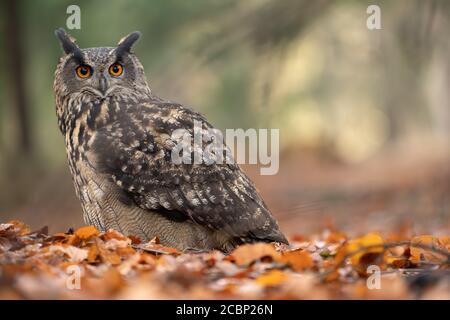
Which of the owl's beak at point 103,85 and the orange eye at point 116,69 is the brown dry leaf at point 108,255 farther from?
the orange eye at point 116,69

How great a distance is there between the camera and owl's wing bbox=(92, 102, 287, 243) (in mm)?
4812

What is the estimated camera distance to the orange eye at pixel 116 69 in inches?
223

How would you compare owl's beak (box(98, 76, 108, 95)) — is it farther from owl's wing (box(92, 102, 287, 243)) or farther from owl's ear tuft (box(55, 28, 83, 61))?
owl's wing (box(92, 102, 287, 243))

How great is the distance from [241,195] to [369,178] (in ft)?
47.6

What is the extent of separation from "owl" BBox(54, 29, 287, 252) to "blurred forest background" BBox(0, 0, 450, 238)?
1526mm

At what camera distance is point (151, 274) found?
361 centimetres

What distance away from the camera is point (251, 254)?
153 inches

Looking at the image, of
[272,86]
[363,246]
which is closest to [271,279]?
[363,246]

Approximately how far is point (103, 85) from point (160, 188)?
119 centimetres

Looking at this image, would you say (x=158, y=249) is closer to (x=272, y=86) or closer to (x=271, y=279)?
(x=271, y=279)

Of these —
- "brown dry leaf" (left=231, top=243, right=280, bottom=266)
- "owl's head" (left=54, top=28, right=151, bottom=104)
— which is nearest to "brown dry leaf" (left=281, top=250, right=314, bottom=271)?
"brown dry leaf" (left=231, top=243, right=280, bottom=266)

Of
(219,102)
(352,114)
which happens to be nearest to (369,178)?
(219,102)

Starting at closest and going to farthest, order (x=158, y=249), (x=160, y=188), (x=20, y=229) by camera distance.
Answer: (x=158, y=249) < (x=160, y=188) < (x=20, y=229)
